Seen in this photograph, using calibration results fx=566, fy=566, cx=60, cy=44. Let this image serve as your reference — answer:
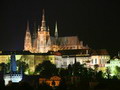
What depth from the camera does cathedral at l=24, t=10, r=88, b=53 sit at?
95062 mm

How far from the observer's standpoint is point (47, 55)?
291 feet

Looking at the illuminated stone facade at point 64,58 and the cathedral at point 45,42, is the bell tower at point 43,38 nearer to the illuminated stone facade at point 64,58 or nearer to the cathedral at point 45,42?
the cathedral at point 45,42

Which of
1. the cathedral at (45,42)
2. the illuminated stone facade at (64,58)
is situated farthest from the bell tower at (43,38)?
the illuminated stone facade at (64,58)

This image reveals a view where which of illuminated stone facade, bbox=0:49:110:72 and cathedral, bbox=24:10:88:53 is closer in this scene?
illuminated stone facade, bbox=0:49:110:72

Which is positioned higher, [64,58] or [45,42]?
[45,42]

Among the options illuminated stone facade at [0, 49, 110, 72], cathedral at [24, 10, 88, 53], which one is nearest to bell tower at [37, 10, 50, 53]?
cathedral at [24, 10, 88, 53]

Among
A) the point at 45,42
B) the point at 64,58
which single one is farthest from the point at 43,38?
the point at 64,58

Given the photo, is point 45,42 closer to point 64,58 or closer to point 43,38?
point 43,38

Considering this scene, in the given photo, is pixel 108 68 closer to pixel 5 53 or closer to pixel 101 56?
pixel 101 56

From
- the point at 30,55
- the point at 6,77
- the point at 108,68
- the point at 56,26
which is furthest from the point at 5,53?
the point at 6,77

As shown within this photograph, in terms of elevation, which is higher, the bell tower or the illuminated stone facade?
the bell tower

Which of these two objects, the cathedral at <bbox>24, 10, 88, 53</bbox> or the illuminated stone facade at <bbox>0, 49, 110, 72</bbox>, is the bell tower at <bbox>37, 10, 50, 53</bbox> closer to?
the cathedral at <bbox>24, 10, 88, 53</bbox>

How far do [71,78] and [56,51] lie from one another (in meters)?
37.2

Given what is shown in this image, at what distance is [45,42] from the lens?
95.2 m
